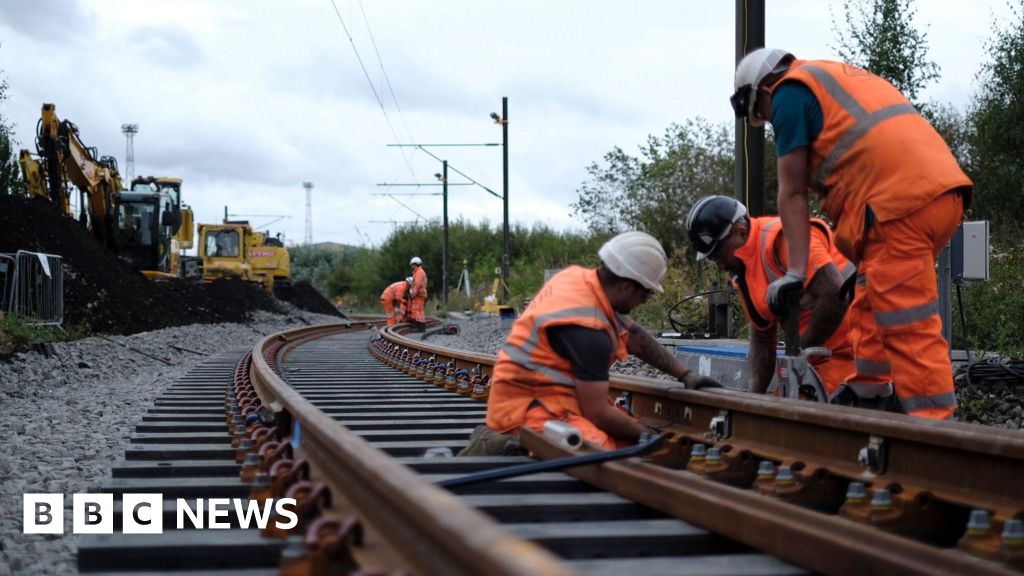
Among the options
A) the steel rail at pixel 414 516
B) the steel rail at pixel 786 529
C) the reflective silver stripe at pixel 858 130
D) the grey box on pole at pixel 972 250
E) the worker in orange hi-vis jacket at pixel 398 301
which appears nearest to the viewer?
the steel rail at pixel 414 516

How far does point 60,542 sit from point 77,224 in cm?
2001

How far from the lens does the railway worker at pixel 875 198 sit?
3.99m

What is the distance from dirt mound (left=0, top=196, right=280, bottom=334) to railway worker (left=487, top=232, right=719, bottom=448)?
13.6m

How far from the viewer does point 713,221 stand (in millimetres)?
5117

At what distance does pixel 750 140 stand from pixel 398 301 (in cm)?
1564

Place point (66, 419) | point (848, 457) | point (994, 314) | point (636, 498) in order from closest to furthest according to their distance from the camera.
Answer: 1. point (636, 498)
2. point (848, 457)
3. point (66, 419)
4. point (994, 314)

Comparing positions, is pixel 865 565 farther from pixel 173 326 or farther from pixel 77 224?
pixel 77 224

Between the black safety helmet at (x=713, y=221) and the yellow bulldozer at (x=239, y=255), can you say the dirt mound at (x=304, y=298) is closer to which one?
the yellow bulldozer at (x=239, y=255)

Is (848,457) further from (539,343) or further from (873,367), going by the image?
(539,343)

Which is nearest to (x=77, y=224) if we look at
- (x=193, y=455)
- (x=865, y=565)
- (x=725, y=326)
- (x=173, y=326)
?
(x=173, y=326)

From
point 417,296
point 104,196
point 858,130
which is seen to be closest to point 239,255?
point 104,196

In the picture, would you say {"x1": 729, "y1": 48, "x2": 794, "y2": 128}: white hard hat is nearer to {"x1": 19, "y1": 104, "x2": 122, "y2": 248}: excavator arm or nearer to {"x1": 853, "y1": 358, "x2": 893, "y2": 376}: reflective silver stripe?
{"x1": 853, "y1": 358, "x2": 893, "y2": 376}: reflective silver stripe

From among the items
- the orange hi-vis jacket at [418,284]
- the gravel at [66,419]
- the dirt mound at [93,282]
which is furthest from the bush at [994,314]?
the orange hi-vis jacket at [418,284]

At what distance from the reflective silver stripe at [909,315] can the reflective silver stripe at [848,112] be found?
63 centimetres
